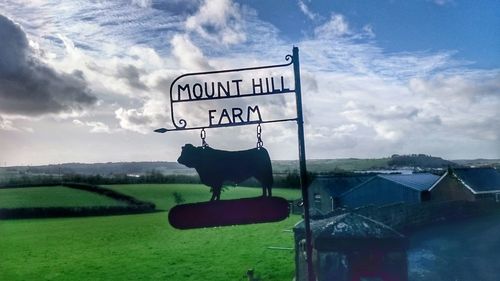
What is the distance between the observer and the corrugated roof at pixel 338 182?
2742cm

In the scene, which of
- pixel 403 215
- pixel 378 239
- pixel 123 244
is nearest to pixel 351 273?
pixel 378 239

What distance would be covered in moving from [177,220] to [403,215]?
45.8ft

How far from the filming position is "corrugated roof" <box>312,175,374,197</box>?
90.0ft

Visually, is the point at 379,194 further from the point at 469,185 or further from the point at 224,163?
the point at 224,163

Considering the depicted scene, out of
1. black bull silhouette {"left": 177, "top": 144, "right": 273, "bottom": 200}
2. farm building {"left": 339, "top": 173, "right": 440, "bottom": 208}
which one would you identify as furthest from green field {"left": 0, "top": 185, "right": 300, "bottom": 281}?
black bull silhouette {"left": 177, "top": 144, "right": 273, "bottom": 200}

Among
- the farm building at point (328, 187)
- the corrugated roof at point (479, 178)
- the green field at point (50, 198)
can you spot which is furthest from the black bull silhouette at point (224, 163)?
the green field at point (50, 198)

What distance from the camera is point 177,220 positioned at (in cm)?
398

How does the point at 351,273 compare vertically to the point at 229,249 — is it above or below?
above

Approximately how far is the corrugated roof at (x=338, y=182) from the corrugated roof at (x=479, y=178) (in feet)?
18.5

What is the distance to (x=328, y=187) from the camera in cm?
2772

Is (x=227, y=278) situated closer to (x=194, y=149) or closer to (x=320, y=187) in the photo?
(x=320, y=187)

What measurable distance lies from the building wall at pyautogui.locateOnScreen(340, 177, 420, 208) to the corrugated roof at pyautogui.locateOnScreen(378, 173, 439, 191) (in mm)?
222

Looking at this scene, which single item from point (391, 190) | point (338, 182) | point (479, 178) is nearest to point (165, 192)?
point (338, 182)

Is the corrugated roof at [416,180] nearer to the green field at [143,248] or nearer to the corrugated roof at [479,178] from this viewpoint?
the corrugated roof at [479,178]
